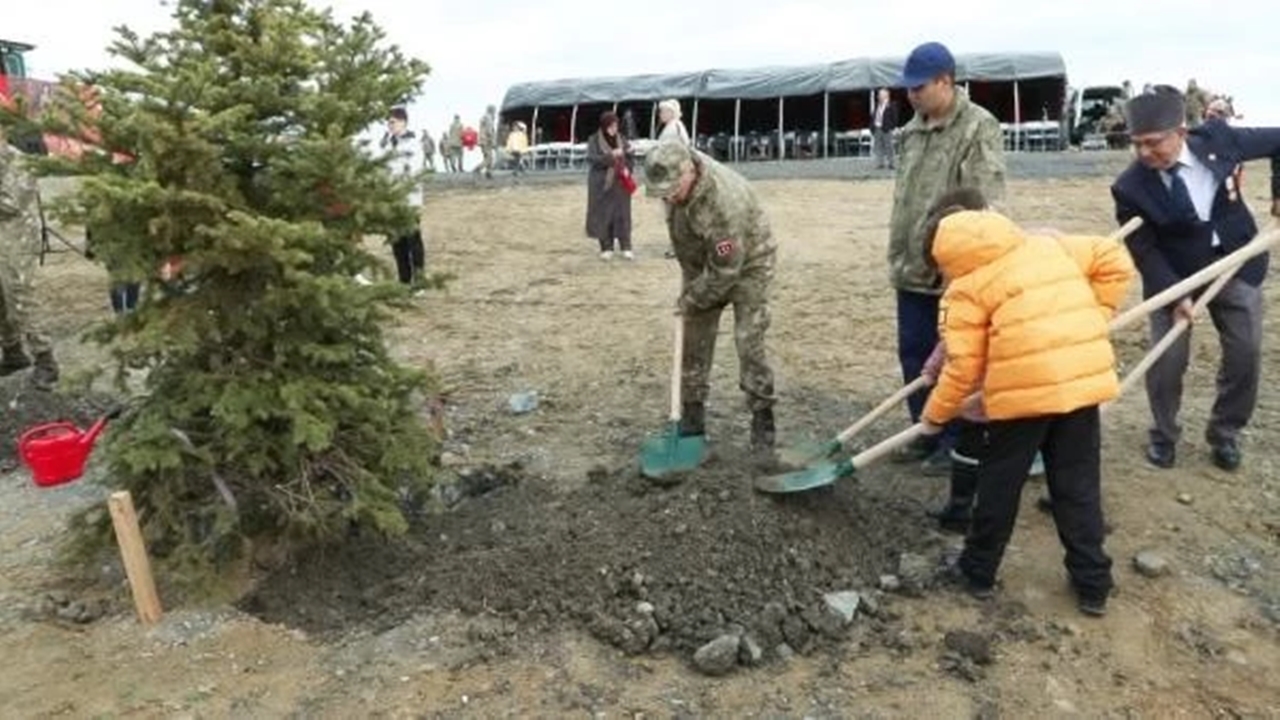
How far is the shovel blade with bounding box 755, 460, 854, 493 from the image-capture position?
4227 mm

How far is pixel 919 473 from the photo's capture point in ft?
16.7

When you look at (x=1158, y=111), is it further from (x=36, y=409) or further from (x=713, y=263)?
(x=36, y=409)

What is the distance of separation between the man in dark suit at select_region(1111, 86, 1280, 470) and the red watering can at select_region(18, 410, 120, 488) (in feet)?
16.9

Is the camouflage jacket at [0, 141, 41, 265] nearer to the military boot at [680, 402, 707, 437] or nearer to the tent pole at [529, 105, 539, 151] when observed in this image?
the military boot at [680, 402, 707, 437]

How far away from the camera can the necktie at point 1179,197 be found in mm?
4594

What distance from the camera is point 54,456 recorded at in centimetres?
543

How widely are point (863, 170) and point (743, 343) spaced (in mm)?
18079

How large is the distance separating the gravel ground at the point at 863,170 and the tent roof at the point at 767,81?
2323mm

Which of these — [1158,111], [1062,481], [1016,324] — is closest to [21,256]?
[1016,324]

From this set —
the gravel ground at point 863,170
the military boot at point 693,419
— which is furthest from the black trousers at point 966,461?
the gravel ground at point 863,170

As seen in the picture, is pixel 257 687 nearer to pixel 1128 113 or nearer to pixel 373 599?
pixel 373 599

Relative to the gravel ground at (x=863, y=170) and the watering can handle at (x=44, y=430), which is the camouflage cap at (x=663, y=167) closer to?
the watering can handle at (x=44, y=430)

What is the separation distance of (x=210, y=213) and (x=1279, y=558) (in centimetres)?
425

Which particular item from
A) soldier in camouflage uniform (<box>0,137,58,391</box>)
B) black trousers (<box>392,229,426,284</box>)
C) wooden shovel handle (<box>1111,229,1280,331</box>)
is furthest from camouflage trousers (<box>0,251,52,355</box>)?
wooden shovel handle (<box>1111,229,1280,331</box>)
